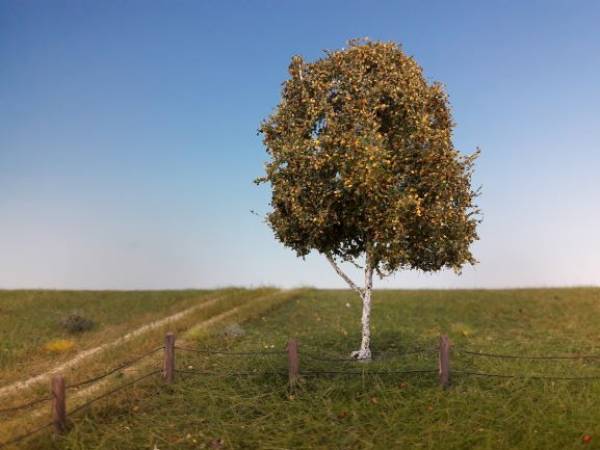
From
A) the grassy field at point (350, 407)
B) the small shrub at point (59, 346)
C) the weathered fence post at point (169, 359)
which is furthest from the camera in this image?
the small shrub at point (59, 346)

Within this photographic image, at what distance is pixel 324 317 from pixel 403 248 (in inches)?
518

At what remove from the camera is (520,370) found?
2028 centimetres

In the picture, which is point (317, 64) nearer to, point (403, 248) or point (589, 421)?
point (403, 248)

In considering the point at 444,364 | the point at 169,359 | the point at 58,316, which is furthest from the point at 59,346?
the point at 444,364

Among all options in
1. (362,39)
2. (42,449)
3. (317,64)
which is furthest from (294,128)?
(42,449)

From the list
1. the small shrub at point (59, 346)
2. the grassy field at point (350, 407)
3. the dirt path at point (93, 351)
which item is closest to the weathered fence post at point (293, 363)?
the grassy field at point (350, 407)

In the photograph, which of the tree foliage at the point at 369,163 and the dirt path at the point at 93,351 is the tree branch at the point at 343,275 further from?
the dirt path at the point at 93,351

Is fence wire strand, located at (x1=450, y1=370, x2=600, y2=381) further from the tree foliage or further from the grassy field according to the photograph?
the tree foliage

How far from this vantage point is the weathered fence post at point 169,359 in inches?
770

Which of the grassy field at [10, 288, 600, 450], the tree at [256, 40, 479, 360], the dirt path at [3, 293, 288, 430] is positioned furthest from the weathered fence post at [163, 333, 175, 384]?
the tree at [256, 40, 479, 360]

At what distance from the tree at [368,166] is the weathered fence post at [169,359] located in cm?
570

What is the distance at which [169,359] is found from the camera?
1961 cm

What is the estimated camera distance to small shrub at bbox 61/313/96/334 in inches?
1398

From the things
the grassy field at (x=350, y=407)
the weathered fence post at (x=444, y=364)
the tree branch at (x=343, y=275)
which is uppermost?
the tree branch at (x=343, y=275)
